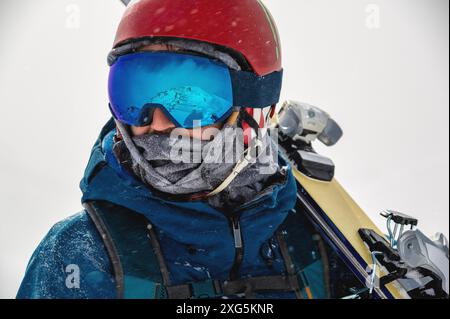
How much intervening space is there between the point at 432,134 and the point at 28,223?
202 inches

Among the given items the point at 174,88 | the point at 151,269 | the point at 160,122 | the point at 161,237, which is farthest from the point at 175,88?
the point at 151,269

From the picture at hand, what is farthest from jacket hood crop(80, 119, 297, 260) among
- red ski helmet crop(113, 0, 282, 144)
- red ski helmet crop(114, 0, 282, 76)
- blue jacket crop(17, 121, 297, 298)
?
red ski helmet crop(114, 0, 282, 76)

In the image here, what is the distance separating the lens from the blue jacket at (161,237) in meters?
2.12

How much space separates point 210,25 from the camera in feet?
8.12

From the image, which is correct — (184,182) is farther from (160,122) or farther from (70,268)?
(70,268)

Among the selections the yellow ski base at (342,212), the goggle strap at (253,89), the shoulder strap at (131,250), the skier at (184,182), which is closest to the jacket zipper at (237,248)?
the skier at (184,182)

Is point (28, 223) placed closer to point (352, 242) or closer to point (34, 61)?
point (34, 61)

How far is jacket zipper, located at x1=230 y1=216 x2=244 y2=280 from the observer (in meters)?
2.40

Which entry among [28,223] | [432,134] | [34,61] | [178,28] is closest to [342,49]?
[432,134]

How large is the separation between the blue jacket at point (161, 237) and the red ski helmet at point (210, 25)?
1.78 feet

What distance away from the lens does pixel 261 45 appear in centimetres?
267

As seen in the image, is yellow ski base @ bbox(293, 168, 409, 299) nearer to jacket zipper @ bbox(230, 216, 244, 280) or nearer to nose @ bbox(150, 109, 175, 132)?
jacket zipper @ bbox(230, 216, 244, 280)

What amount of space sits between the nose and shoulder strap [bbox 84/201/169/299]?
389 millimetres

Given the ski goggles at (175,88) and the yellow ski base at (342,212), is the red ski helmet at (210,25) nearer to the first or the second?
the ski goggles at (175,88)
